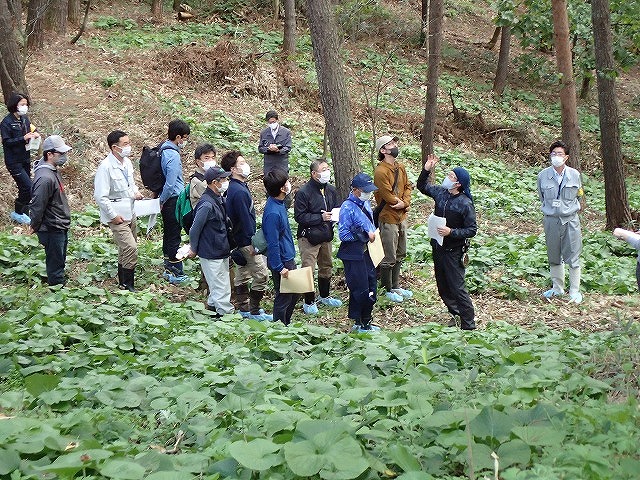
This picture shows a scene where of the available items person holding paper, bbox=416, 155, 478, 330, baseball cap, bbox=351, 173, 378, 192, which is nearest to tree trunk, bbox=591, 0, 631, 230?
person holding paper, bbox=416, 155, 478, 330

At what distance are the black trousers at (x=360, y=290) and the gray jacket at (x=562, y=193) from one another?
2924mm

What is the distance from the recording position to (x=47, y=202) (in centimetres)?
870

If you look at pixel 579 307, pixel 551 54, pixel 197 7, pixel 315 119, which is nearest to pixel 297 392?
pixel 579 307

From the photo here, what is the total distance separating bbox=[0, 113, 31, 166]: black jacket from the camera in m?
11.5

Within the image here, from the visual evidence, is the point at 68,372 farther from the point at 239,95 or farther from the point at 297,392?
the point at 239,95

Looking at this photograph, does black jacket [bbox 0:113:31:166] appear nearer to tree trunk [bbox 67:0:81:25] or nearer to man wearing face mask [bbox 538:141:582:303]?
man wearing face mask [bbox 538:141:582:303]

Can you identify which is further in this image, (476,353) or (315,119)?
(315,119)

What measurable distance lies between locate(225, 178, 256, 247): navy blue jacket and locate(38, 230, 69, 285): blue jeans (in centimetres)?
203

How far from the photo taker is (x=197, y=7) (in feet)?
83.9

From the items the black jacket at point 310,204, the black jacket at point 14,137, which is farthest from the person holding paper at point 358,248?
the black jacket at point 14,137

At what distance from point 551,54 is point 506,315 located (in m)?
24.3

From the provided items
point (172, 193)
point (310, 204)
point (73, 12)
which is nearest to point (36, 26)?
point (73, 12)

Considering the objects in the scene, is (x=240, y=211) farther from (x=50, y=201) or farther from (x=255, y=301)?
(x=50, y=201)

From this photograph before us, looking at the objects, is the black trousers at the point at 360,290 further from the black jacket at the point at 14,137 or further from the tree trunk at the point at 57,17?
the tree trunk at the point at 57,17
